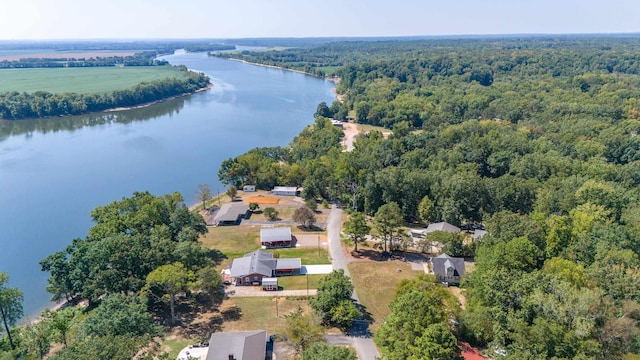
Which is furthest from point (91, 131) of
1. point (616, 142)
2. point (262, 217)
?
point (616, 142)

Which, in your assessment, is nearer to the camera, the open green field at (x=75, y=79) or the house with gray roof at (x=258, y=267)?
the house with gray roof at (x=258, y=267)

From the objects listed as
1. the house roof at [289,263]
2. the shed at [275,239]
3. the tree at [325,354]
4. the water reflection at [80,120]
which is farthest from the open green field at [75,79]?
the tree at [325,354]

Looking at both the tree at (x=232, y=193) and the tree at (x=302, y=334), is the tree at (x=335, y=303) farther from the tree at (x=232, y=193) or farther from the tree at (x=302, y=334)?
the tree at (x=232, y=193)

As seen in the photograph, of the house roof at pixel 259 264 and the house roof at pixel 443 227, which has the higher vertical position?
the house roof at pixel 443 227

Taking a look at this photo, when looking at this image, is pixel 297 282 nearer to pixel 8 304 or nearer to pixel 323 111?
pixel 8 304

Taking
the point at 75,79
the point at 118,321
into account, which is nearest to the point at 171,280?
the point at 118,321

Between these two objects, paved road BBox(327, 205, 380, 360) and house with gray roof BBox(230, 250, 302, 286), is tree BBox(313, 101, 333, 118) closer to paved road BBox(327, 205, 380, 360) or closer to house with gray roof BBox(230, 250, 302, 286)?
paved road BBox(327, 205, 380, 360)

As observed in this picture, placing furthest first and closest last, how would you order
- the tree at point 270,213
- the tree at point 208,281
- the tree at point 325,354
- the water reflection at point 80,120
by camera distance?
the water reflection at point 80,120, the tree at point 270,213, the tree at point 208,281, the tree at point 325,354
